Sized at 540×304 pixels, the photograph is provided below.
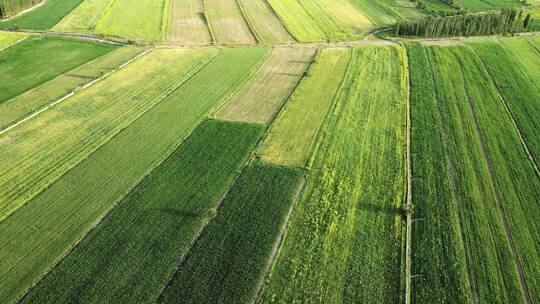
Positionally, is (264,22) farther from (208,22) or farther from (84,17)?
(84,17)

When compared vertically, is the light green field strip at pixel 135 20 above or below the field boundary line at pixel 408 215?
above

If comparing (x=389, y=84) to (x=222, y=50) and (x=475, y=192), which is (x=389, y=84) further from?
(x=222, y=50)

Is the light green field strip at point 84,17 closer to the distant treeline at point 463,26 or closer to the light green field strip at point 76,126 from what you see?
the light green field strip at point 76,126

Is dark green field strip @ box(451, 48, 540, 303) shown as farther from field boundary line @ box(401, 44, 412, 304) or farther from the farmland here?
field boundary line @ box(401, 44, 412, 304)

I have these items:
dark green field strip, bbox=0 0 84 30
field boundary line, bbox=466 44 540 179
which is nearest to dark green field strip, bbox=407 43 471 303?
field boundary line, bbox=466 44 540 179

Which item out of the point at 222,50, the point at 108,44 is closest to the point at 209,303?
the point at 222,50

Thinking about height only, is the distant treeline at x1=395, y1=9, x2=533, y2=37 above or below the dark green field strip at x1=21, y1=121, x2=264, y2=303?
above

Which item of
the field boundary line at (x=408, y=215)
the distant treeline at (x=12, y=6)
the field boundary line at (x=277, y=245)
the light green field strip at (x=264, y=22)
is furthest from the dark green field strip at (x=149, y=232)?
the distant treeline at (x=12, y=6)
